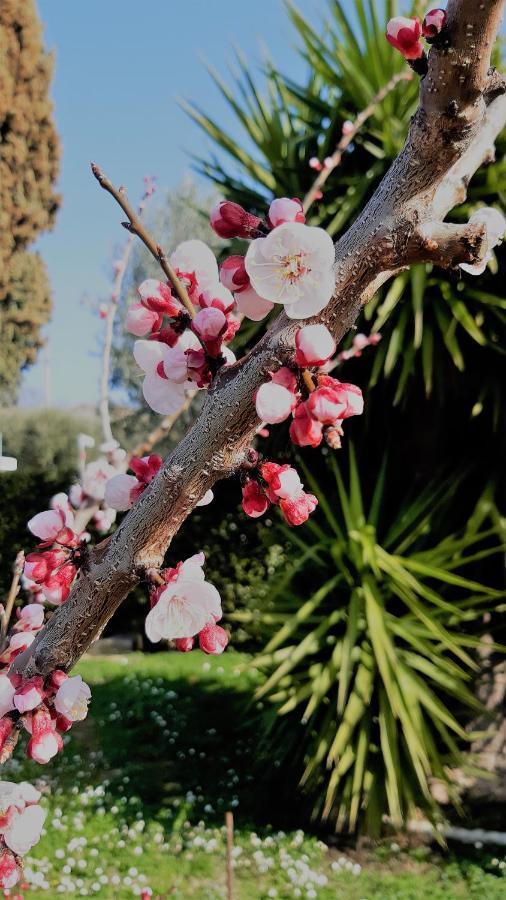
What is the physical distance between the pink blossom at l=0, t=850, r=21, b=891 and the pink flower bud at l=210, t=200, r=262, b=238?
2.94 feet

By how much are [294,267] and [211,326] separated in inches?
4.9

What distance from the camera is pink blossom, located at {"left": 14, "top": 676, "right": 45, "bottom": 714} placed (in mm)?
974

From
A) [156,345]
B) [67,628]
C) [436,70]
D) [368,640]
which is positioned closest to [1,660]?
[67,628]

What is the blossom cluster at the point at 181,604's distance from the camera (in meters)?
0.88

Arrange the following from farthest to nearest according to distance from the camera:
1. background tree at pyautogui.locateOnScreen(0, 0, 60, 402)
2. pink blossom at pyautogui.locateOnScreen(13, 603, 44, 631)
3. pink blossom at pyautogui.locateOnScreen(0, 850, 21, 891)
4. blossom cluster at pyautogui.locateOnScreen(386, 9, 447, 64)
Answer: background tree at pyautogui.locateOnScreen(0, 0, 60, 402), pink blossom at pyautogui.locateOnScreen(13, 603, 44, 631), pink blossom at pyautogui.locateOnScreen(0, 850, 21, 891), blossom cluster at pyautogui.locateOnScreen(386, 9, 447, 64)

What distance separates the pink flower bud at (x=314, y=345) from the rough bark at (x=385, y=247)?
4 centimetres

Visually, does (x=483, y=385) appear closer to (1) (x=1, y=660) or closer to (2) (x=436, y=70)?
(1) (x=1, y=660)

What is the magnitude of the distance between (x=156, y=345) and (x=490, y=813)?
4.02m

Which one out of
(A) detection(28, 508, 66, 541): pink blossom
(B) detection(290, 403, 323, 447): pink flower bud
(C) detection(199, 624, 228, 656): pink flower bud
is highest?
(B) detection(290, 403, 323, 447): pink flower bud

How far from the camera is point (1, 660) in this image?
139cm

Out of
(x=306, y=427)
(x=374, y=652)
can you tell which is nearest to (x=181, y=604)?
(x=306, y=427)

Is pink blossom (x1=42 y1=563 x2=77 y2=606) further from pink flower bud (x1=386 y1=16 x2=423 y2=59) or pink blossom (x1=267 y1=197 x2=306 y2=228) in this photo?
pink flower bud (x1=386 y1=16 x2=423 y2=59)

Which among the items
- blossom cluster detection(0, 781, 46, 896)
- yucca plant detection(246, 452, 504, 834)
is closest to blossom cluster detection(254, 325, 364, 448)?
blossom cluster detection(0, 781, 46, 896)

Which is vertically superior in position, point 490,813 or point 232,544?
point 490,813
